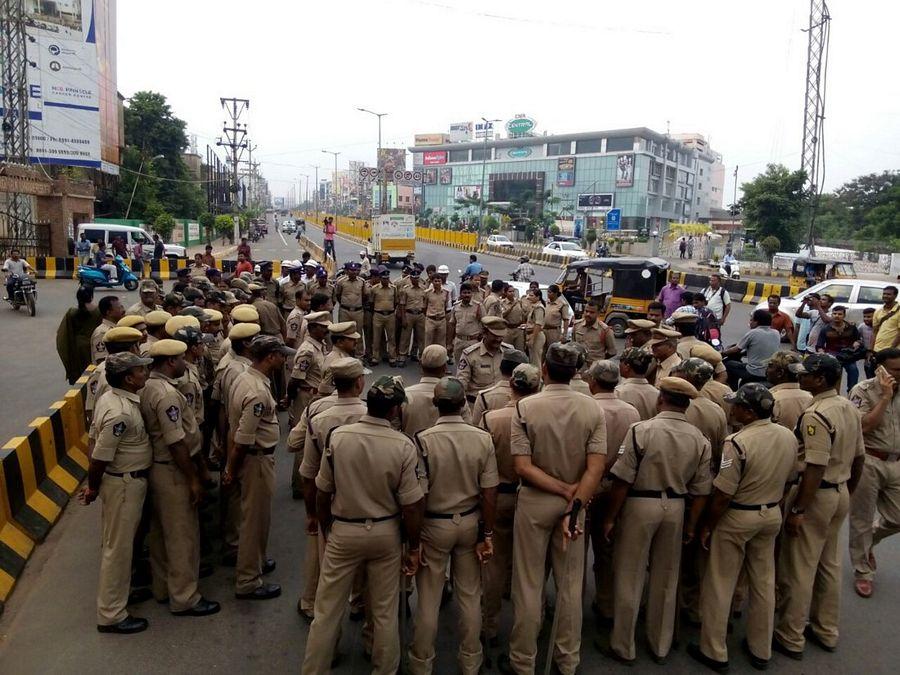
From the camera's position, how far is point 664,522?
12.4ft

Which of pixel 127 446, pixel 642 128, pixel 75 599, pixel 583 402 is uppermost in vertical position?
pixel 642 128

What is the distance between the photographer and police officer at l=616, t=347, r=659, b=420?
4602 mm

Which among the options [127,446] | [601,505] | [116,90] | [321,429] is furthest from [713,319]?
[116,90]

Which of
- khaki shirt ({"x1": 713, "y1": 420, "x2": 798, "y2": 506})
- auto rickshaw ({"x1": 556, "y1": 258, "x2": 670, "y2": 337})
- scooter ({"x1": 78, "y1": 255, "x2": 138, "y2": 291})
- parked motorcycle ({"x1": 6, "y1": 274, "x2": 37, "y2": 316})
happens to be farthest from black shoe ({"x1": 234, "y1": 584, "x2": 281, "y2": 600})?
scooter ({"x1": 78, "y1": 255, "x2": 138, "y2": 291})

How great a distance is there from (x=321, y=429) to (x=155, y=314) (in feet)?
9.68

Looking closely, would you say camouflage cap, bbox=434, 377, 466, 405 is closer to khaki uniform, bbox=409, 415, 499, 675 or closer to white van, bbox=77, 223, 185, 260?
khaki uniform, bbox=409, 415, 499, 675

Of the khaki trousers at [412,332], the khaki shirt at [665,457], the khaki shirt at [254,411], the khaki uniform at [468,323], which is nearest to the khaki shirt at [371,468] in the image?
the khaki shirt at [254,411]

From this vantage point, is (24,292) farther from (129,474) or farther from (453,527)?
(453,527)

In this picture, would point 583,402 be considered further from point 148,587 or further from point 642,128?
point 642,128

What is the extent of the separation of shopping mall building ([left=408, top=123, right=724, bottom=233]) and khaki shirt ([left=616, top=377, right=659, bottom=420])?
7894 cm

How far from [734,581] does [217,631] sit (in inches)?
129

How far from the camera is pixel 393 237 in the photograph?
29.7m

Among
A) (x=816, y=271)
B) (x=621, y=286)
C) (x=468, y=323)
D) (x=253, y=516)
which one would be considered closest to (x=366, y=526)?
(x=253, y=516)

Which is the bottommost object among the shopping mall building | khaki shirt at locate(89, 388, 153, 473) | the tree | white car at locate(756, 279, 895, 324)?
khaki shirt at locate(89, 388, 153, 473)
